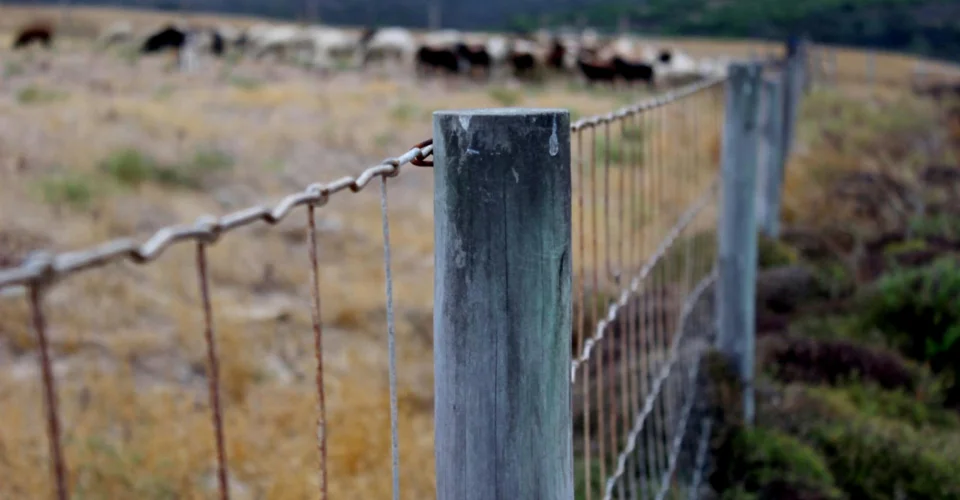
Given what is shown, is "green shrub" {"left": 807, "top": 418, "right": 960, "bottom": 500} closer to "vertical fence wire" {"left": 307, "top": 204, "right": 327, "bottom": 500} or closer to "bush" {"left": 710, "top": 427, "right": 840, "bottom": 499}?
"bush" {"left": 710, "top": 427, "right": 840, "bottom": 499}

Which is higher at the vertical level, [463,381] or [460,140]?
[460,140]

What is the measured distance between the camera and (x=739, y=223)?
3926 millimetres

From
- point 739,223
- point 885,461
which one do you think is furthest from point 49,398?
point 885,461

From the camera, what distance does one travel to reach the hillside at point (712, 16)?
56.7 metres

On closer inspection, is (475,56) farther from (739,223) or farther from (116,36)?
(739,223)

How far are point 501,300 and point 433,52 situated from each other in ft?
90.5

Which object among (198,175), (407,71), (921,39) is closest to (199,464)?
(198,175)

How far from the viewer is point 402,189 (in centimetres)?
975

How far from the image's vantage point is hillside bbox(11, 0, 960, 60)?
5669 cm

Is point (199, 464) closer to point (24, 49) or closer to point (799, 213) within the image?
point (799, 213)

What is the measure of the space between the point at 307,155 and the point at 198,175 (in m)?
1.92

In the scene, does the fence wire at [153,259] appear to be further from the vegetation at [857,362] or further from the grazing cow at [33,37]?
the grazing cow at [33,37]

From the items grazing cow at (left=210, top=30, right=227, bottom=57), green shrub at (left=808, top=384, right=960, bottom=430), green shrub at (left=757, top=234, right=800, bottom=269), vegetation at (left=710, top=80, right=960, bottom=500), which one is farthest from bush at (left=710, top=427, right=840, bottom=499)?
grazing cow at (left=210, top=30, right=227, bottom=57)

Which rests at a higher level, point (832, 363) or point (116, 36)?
point (116, 36)
